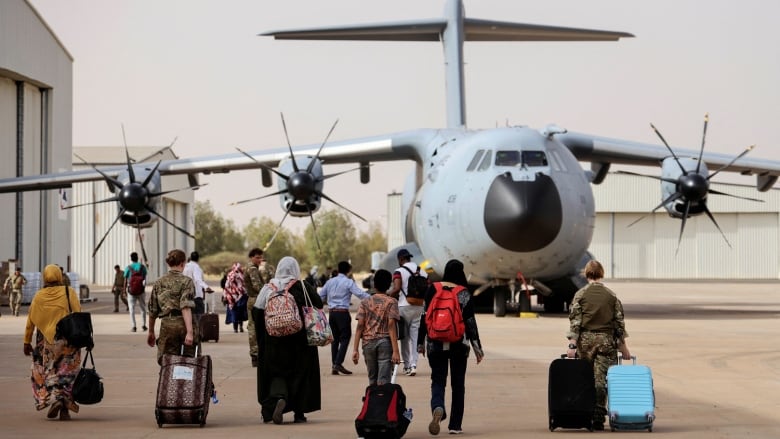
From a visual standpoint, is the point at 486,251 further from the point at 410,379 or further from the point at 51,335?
the point at 51,335

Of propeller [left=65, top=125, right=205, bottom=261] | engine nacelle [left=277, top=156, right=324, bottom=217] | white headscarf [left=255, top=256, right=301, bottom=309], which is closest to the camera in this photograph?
white headscarf [left=255, top=256, right=301, bottom=309]

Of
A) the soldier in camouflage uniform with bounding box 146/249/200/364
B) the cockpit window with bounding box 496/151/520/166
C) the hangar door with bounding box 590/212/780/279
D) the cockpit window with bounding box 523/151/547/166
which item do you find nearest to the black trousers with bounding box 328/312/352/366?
the soldier in camouflage uniform with bounding box 146/249/200/364

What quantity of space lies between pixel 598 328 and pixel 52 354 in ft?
15.2

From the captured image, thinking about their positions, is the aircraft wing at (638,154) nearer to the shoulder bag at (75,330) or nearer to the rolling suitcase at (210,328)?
the rolling suitcase at (210,328)

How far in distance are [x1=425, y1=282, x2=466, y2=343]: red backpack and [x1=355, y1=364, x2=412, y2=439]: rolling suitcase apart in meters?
0.60

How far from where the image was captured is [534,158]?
22.4 meters

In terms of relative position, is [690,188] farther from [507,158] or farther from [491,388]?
[491,388]

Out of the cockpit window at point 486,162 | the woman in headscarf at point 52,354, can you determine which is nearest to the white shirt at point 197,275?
the cockpit window at point 486,162

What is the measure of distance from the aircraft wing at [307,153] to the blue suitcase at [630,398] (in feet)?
57.0

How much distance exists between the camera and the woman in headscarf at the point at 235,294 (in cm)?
1961

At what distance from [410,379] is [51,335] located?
14.7 feet

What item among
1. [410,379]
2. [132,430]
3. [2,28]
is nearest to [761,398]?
[410,379]

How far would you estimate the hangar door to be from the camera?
6438 centimetres

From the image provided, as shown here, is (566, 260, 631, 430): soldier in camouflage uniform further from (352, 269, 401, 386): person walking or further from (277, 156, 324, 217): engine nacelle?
(277, 156, 324, 217): engine nacelle
